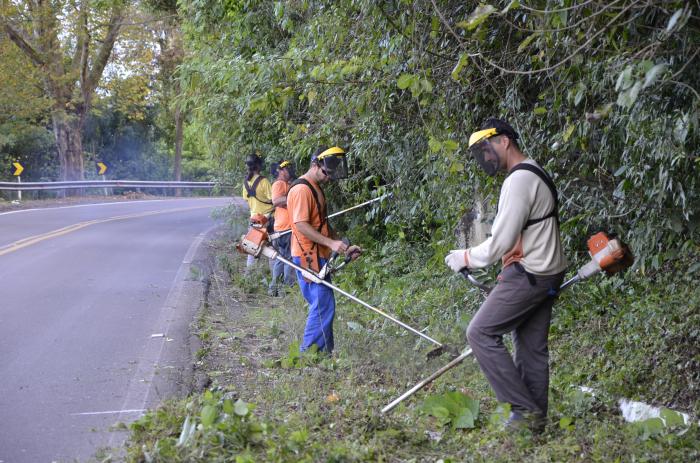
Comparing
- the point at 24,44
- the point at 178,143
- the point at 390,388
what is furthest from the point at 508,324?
the point at 178,143

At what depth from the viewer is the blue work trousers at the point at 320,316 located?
7352 mm

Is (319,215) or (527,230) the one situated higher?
(527,230)

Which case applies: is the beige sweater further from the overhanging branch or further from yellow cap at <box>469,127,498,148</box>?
the overhanging branch

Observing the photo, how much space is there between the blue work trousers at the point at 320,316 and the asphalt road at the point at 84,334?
1.21 meters

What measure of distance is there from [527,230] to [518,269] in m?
0.25

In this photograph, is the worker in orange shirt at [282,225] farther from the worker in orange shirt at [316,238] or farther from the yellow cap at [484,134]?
the yellow cap at [484,134]

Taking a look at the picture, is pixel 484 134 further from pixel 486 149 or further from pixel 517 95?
pixel 517 95

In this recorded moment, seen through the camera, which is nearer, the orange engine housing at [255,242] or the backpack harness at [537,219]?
the backpack harness at [537,219]

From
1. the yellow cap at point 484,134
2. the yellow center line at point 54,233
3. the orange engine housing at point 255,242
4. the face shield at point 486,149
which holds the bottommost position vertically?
the yellow center line at point 54,233

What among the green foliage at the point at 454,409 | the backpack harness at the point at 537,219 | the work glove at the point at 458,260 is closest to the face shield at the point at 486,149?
the backpack harness at the point at 537,219

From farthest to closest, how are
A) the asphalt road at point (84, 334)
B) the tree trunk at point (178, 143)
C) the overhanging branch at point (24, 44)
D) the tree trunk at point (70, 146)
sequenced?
the tree trunk at point (178, 143) < the tree trunk at point (70, 146) < the overhanging branch at point (24, 44) < the asphalt road at point (84, 334)

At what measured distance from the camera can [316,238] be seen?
7.28 meters

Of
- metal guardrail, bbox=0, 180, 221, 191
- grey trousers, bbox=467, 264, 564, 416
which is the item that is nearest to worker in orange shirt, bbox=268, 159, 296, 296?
grey trousers, bbox=467, 264, 564, 416

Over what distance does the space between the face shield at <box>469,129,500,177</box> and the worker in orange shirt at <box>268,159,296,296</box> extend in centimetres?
476
